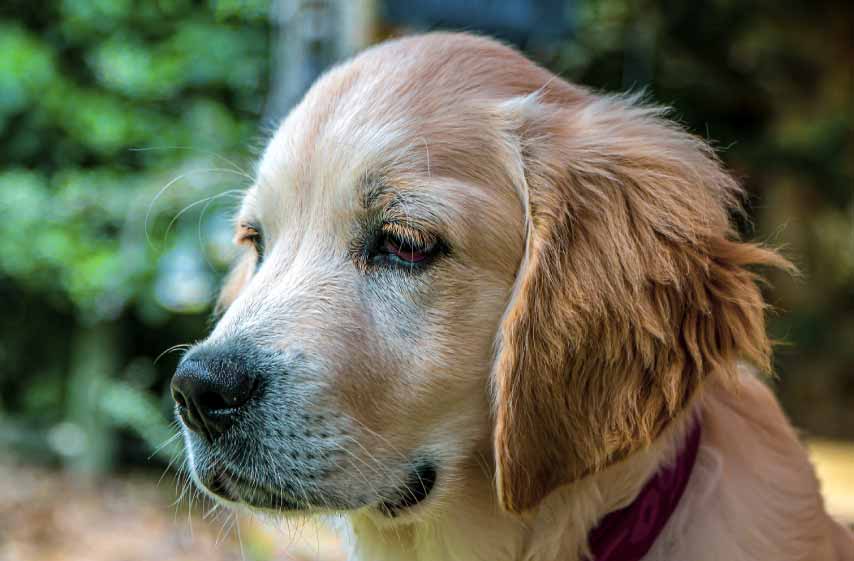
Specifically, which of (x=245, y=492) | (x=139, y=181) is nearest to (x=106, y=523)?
(x=139, y=181)

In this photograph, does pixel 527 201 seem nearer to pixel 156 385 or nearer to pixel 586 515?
pixel 586 515

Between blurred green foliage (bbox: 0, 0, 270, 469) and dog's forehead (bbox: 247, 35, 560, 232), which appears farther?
blurred green foliage (bbox: 0, 0, 270, 469)

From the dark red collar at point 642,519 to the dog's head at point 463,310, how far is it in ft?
0.61

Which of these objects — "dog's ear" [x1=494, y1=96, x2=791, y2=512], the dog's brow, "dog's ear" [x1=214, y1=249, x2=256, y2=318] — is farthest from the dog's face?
"dog's ear" [x1=214, y1=249, x2=256, y2=318]

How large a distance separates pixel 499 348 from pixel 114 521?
4.86 m

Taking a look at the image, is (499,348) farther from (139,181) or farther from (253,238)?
(139,181)

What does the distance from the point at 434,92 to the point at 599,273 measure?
25.2 inches

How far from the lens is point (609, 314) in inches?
88.4

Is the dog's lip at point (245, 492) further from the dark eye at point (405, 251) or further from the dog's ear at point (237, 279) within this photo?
the dog's ear at point (237, 279)

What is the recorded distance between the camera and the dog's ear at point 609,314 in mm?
2205

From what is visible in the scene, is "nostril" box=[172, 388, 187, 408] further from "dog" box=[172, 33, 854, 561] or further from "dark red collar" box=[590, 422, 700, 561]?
"dark red collar" box=[590, 422, 700, 561]

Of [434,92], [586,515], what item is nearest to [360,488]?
[586,515]

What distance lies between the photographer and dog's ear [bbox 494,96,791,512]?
221 centimetres

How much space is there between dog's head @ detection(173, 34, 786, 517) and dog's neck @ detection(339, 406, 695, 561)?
4.6 inches
